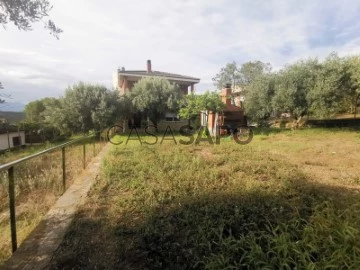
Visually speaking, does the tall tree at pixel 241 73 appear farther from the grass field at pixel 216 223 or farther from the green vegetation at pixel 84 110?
the grass field at pixel 216 223

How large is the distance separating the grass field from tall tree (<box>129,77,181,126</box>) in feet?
48.6

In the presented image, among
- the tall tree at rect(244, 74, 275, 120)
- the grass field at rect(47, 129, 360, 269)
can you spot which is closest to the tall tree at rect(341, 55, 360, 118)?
the tall tree at rect(244, 74, 275, 120)

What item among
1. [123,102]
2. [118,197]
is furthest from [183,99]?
[118,197]

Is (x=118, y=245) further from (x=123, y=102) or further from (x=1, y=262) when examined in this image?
(x=123, y=102)

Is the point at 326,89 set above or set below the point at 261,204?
above

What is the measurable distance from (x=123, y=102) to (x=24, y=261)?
18.4 m

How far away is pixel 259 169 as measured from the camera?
20.8 feet

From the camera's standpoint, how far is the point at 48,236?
3.02 m

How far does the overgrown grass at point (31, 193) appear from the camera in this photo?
10.1 feet

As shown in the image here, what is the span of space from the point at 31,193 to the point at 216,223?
3.30 meters

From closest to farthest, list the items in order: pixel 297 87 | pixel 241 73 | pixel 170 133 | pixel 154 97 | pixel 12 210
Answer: pixel 12 210 < pixel 297 87 < pixel 154 97 < pixel 170 133 < pixel 241 73

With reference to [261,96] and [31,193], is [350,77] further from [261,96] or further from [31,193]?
[31,193]

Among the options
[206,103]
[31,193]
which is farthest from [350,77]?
[31,193]

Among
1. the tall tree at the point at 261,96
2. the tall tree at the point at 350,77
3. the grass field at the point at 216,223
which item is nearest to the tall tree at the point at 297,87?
the tall tree at the point at 261,96
